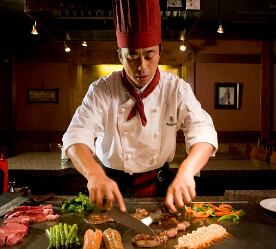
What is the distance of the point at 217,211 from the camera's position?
2123 mm

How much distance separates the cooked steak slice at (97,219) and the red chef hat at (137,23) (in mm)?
1145

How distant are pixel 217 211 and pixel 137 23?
4.64ft

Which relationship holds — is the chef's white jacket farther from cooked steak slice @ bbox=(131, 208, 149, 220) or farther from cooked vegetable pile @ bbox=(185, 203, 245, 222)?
cooked vegetable pile @ bbox=(185, 203, 245, 222)

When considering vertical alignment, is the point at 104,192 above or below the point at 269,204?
above

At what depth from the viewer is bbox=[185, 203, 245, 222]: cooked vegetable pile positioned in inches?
80.2

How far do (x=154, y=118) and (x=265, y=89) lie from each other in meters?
5.95

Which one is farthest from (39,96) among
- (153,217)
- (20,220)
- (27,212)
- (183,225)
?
(183,225)

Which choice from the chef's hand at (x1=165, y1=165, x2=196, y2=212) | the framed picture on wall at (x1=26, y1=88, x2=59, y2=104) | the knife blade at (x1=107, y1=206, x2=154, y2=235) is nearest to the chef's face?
the chef's hand at (x1=165, y1=165, x2=196, y2=212)

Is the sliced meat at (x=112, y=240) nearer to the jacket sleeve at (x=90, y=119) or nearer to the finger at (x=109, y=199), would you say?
the finger at (x=109, y=199)

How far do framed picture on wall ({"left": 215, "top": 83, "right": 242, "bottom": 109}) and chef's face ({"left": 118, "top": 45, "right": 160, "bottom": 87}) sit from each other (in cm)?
565

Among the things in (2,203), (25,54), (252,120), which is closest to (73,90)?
(25,54)

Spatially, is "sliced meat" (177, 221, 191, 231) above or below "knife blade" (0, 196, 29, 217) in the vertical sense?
below

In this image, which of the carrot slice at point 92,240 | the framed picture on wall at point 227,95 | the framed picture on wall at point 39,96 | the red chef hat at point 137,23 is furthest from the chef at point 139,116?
the framed picture on wall at point 39,96

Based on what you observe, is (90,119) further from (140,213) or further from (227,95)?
(227,95)
